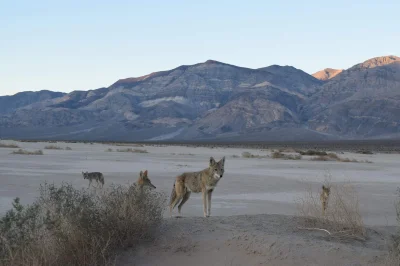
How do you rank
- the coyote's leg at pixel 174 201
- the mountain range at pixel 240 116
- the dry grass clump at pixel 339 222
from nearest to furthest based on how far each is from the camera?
the dry grass clump at pixel 339 222 < the coyote's leg at pixel 174 201 < the mountain range at pixel 240 116

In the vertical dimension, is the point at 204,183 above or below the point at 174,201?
above

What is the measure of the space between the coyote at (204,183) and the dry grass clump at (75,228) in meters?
2.22

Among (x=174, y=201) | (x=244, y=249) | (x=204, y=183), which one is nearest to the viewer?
(x=244, y=249)

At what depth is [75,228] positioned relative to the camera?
7980 millimetres

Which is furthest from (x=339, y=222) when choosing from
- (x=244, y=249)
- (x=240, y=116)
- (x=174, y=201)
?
(x=240, y=116)

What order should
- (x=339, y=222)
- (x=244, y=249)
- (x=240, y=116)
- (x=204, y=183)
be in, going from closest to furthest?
(x=244, y=249)
(x=339, y=222)
(x=204, y=183)
(x=240, y=116)

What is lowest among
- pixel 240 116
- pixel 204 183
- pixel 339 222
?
pixel 339 222

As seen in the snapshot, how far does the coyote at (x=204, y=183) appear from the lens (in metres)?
11.5

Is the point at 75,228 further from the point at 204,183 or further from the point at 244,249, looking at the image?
the point at 204,183

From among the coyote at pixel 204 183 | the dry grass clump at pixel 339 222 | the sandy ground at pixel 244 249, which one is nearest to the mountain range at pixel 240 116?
the coyote at pixel 204 183

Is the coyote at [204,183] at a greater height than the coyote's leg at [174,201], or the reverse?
the coyote at [204,183]

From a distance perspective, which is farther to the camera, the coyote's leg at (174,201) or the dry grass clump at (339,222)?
the coyote's leg at (174,201)

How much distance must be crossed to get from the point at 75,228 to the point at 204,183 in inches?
162

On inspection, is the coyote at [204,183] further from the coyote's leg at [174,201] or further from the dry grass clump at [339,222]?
the dry grass clump at [339,222]
